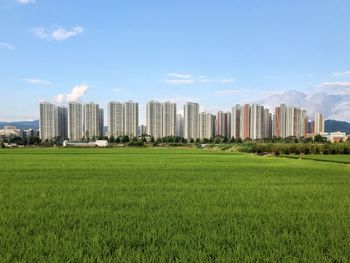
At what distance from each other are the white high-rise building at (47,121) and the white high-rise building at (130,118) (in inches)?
1312

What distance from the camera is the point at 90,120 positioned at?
16088 cm

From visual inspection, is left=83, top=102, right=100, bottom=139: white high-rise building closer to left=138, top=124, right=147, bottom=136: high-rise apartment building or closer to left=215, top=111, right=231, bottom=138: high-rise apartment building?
left=138, top=124, right=147, bottom=136: high-rise apartment building

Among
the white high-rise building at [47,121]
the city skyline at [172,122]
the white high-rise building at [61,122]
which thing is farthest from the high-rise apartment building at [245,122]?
the white high-rise building at [47,121]

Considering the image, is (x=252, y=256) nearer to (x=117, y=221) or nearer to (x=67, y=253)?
(x=67, y=253)

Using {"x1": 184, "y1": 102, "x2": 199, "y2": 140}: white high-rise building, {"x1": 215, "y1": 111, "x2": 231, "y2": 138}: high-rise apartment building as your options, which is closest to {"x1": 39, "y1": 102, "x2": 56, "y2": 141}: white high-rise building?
{"x1": 184, "y1": 102, "x2": 199, "y2": 140}: white high-rise building

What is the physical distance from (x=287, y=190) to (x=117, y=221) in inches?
282

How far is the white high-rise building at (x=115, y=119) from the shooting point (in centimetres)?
15062

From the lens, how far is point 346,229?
637 centimetres

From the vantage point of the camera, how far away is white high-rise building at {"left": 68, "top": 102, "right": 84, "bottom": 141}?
158m

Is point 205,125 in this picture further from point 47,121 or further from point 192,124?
point 47,121

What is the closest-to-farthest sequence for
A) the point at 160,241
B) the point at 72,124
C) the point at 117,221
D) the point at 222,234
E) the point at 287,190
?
1. the point at 160,241
2. the point at 222,234
3. the point at 117,221
4. the point at 287,190
5. the point at 72,124

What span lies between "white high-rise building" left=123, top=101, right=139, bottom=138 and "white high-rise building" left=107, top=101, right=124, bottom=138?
5.36ft

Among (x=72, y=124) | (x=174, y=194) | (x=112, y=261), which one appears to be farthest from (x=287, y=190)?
(x=72, y=124)

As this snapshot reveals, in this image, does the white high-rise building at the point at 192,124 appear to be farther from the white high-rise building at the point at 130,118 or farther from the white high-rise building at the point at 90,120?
the white high-rise building at the point at 90,120
